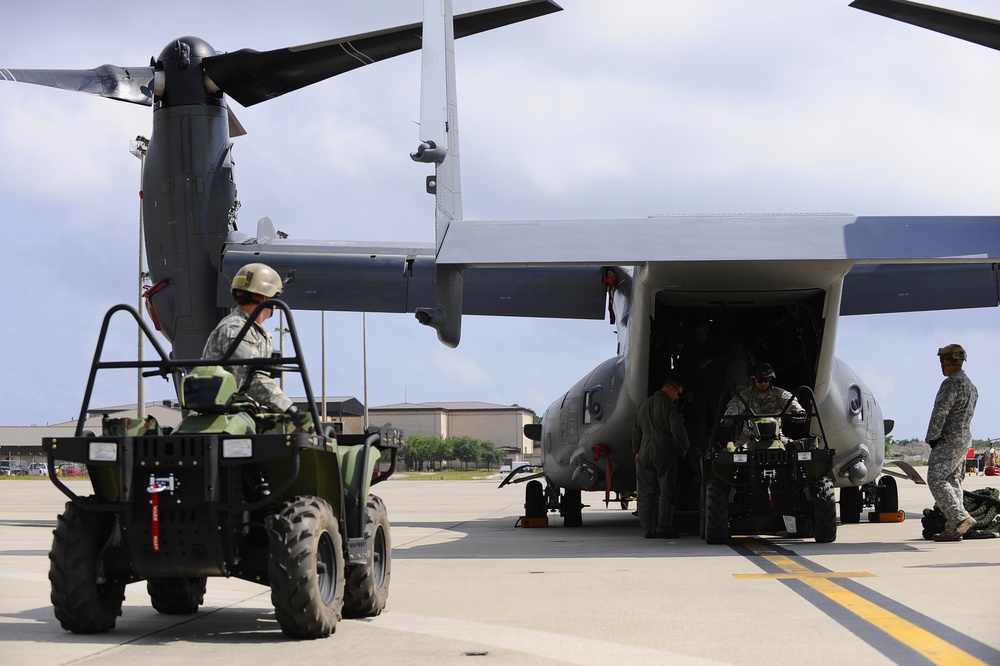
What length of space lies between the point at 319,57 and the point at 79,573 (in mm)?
9209

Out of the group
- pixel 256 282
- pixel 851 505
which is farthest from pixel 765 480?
pixel 256 282

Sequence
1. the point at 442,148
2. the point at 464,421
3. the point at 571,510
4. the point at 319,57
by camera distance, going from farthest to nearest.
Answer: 1. the point at 464,421
2. the point at 571,510
3. the point at 319,57
4. the point at 442,148

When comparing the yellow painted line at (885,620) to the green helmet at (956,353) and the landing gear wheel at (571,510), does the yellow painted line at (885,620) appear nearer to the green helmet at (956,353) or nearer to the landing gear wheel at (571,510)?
the green helmet at (956,353)

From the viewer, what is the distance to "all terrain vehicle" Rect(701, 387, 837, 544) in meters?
10.5

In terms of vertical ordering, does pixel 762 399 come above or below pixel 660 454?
above

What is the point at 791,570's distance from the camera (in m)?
8.27

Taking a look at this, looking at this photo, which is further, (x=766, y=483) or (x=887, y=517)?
(x=887, y=517)

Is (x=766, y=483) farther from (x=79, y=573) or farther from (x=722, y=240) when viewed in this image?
(x=79, y=573)

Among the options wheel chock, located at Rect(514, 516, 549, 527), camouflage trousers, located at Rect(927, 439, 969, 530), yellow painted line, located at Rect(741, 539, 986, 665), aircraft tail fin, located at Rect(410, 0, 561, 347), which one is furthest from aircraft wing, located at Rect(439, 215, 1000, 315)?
wheel chock, located at Rect(514, 516, 549, 527)

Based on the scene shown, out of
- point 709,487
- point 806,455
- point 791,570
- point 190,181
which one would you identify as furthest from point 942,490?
point 190,181

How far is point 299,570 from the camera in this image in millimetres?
5078

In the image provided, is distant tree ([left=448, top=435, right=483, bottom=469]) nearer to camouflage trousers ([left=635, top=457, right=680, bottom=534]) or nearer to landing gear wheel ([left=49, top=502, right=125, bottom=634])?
camouflage trousers ([left=635, top=457, right=680, bottom=534])

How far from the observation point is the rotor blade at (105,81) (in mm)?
12969

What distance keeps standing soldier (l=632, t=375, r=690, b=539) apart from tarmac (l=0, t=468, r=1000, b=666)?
1.22 metres
